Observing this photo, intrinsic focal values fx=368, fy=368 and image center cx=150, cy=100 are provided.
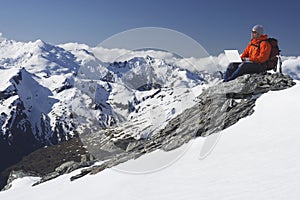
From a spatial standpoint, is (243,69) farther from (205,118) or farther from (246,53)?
(205,118)

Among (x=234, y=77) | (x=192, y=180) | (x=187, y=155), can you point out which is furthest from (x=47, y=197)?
(x=234, y=77)

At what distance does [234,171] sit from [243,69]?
10.7 m

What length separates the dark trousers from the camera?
20.9 metres

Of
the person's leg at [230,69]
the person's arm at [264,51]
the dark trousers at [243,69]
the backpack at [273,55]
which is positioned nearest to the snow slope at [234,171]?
the person's arm at [264,51]

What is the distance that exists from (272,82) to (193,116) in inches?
182

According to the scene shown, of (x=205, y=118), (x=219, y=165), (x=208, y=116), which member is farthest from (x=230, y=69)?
(x=219, y=165)

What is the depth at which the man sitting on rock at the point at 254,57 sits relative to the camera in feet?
64.3

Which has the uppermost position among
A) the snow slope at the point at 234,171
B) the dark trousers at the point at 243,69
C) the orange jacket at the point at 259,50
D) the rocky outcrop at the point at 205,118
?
the orange jacket at the point at 259,50

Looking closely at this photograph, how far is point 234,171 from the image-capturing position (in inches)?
448

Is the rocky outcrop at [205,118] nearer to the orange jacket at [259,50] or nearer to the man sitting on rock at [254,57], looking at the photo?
the man sitting on rock at [254,57]

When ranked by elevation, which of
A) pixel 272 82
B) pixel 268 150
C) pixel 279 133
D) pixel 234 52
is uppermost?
pixel 234 52

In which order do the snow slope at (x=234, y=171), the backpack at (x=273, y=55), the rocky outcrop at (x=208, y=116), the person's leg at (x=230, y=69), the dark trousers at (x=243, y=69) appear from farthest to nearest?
the person's leg at (x=230, y=69)
the dark trousers at (x=243, y=69)
the backpack at (x=273, y=55)
the rocky outcrop at (x=208, y=116)
the snow slope at (x=234, y=171)

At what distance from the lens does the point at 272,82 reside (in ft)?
65.3

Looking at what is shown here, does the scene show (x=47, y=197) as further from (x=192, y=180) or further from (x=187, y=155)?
(x=192, y=180)
